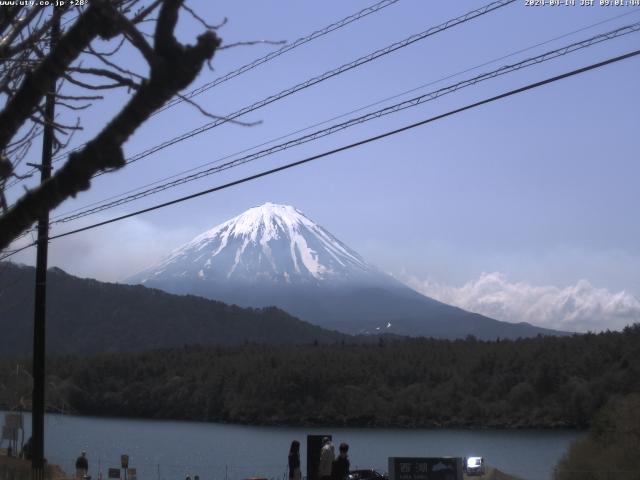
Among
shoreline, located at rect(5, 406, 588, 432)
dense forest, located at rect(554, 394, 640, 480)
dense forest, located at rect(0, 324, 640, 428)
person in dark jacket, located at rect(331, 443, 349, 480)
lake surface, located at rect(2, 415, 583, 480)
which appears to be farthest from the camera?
dense forest, located at rect(0, 324, 640, 428)

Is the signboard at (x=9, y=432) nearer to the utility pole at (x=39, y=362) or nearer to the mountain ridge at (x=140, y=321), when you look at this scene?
the utility pole at (x=39, y=362)

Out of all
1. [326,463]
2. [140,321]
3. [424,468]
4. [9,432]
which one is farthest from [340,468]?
[140,321]

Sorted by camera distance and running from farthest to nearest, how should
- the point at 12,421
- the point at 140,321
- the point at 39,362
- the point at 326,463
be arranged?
the point at 140,321
the point at 12,421
the point at 39,362
the point at 326,463

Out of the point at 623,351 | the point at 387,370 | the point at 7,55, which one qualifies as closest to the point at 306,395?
the point at 387,370

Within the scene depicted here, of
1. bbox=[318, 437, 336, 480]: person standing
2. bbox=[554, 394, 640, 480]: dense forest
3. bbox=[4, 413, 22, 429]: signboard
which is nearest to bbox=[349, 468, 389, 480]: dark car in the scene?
bbox=[554, 394, 640, 480]: dense forest

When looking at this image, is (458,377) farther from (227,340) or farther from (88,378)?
(227,340)

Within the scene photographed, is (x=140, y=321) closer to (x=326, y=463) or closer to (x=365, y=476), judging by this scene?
(x=365, y=476)

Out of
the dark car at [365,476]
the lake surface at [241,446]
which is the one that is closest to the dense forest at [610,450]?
the lake surface at [241,446]

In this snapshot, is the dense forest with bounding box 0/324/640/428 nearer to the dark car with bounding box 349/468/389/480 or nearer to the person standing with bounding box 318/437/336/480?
the dark car with bounding box 349/468/389/480
